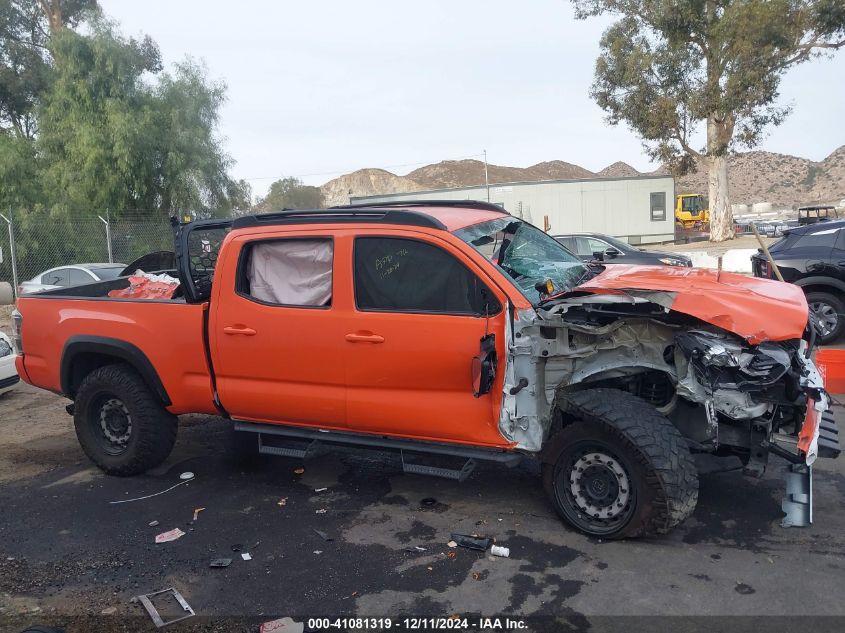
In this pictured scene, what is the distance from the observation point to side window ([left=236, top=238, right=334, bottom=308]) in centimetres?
471

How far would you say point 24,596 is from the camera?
3.84 meters

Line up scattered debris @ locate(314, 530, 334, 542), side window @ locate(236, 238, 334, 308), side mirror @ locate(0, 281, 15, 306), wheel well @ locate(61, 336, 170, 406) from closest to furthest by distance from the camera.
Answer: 1. scattered debris @ locate(314, 530, 334, 542)
2. side window @ locate(236, 238, 334, 308)
3. wheel well @ locate(61, 336, 170, 406)
4. side mirror @ locate(0, 281, 15, 306)

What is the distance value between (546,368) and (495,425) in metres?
0.47

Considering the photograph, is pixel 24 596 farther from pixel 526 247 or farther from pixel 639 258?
pixel 639 258

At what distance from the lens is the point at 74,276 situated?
13531 millimetres

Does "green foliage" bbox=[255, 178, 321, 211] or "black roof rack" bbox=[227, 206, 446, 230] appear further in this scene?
"green foliage" bbox=[255, 178, 321, 211]

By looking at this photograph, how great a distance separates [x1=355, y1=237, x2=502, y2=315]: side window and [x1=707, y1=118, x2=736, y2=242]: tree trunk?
2959 centimetres

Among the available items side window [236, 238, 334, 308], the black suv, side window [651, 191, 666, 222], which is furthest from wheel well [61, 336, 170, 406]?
side window [651, 191, 666, 222]

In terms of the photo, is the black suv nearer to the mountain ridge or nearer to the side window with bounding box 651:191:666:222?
the side window with bounding box 651:191:666:222

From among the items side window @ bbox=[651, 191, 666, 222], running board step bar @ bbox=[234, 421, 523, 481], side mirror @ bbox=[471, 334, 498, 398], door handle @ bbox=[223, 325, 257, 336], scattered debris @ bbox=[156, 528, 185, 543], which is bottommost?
scattered debris @ bbox=[156, 528, 185, 543]

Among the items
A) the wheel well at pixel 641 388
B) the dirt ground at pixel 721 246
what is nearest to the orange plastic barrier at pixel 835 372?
the wheel well at pixel 641 388

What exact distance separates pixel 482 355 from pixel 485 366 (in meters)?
0.09

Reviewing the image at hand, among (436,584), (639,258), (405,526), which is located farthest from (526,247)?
(639,258)

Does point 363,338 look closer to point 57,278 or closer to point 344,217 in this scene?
point 344,217
